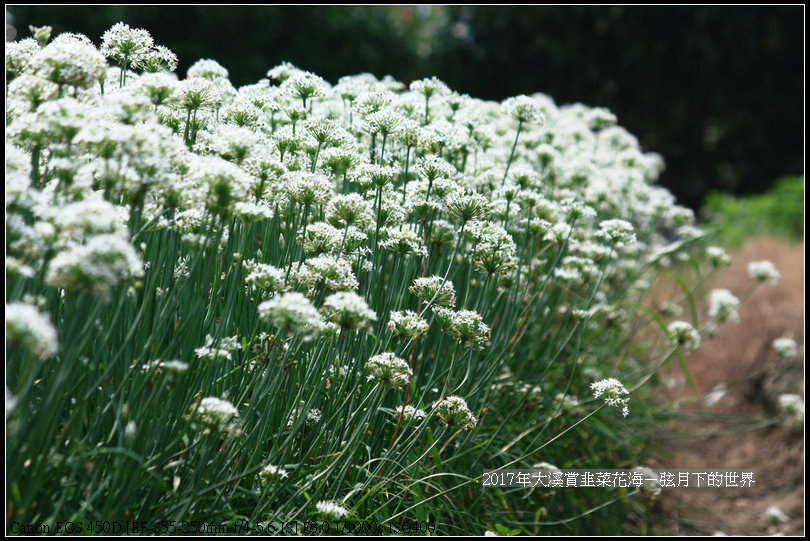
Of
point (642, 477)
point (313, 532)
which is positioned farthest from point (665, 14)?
point (313, 532)

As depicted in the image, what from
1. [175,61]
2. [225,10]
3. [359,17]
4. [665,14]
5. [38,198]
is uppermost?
[665,14]

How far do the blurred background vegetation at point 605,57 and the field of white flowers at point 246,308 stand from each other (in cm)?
788

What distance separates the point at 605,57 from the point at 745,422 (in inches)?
364

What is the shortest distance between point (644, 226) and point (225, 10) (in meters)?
8.29

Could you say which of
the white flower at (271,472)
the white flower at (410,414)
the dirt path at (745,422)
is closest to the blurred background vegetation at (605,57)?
the dirt path at (745,422)

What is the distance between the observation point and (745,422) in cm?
569

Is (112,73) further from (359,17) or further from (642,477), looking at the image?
(359,17)

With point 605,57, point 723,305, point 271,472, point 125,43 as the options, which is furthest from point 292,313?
point 605,57

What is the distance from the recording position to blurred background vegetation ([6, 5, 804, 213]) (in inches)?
423

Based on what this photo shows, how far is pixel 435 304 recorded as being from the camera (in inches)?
98.6

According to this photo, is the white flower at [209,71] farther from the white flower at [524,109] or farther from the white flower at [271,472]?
the white flower at [271,472]

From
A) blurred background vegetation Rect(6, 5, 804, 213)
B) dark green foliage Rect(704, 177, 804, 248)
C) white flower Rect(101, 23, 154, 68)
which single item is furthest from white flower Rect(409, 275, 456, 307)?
blurred background vegetation Rect(6, 5, 804, 213)

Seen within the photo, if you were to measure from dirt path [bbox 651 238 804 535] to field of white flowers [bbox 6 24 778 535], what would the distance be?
52.0 inches

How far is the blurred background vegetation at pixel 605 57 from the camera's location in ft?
35.2
